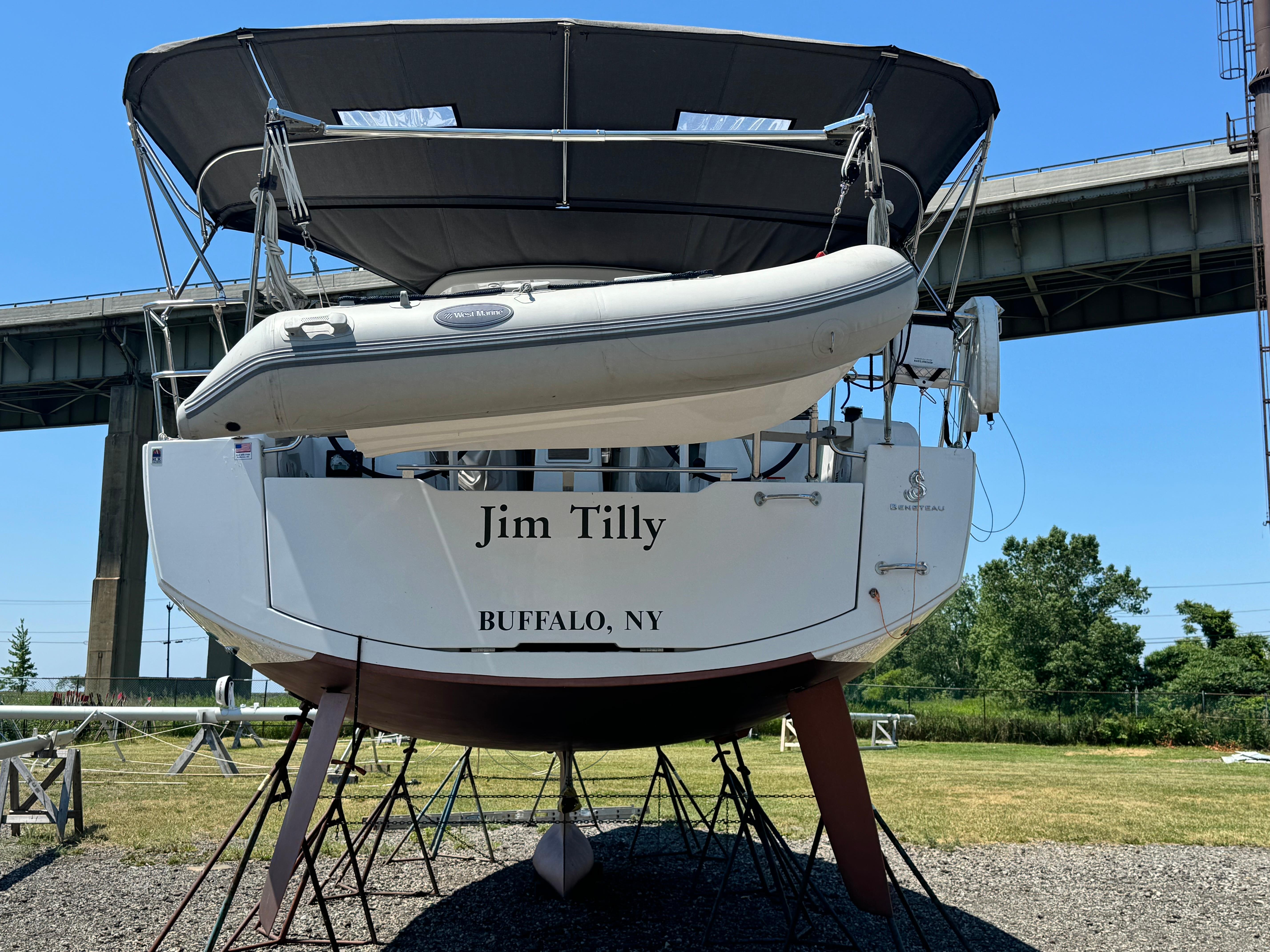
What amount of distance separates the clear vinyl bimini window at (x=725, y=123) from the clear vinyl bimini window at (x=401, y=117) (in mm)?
1393

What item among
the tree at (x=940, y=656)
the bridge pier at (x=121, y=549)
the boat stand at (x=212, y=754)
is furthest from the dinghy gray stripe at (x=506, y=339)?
the tree at (x=940, y=656)

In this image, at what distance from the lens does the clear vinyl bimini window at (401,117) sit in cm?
591

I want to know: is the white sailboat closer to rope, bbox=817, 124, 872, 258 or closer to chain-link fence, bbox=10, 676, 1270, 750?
rope, bbox=817, 124, 872, 258

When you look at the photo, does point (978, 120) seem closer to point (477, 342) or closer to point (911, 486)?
point (911, 486)

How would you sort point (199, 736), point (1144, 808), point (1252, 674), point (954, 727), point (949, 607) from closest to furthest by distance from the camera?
1. point (1144, 808)
2. point (199, 736)
3. point (954, 727)
4. point (1252, 674)
5. point (949, 607)

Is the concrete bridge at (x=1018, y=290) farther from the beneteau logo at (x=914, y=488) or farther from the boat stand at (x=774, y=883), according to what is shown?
the beneteau logo at (x=914, y=488)

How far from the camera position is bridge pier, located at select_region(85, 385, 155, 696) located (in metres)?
31.4

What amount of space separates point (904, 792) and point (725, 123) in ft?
34.4

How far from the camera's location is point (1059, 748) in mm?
22938

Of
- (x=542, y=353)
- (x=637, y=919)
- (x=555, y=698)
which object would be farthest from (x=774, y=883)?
(x=542, y=353)

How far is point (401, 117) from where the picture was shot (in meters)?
5.95

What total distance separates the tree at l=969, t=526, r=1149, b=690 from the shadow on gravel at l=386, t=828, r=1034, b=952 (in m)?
38.1

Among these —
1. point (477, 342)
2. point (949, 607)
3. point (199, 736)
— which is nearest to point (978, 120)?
point (477, 342)

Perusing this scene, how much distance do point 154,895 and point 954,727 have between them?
21351mm
